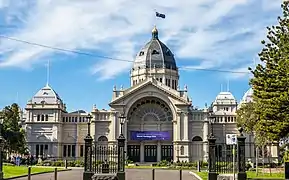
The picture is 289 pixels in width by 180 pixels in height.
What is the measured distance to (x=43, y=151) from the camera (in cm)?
8606

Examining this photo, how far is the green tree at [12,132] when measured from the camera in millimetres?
73344

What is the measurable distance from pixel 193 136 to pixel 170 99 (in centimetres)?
754

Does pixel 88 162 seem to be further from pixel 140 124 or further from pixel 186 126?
pixel 140 124

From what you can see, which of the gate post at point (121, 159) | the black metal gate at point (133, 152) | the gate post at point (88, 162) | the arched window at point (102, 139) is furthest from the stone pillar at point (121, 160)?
the black metal gate at point (133, 152)

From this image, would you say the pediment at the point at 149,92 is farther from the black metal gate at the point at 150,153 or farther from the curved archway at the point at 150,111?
the black metal gate at the point at 150,153

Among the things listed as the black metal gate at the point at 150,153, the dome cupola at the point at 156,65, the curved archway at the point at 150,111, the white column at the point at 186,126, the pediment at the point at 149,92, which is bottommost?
the black metal gate at the point at 150,153

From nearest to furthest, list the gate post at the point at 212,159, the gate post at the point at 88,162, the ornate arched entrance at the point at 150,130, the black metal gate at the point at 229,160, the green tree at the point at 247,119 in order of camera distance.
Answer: the black metal gate at the point at 229,160, the gate post at the point at 212,159, the gate post at the point at 88,162, the green tree at the point at 247,119, the ornate arched entrance at the point at 150,130

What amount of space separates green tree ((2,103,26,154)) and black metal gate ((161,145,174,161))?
23.9m

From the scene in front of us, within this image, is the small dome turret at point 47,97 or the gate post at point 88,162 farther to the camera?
the small dome turret at point 47,97

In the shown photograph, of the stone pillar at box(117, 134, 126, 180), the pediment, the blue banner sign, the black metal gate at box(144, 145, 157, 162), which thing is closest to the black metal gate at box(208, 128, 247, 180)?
the stone pillar at box(117, 134, 126, 180)

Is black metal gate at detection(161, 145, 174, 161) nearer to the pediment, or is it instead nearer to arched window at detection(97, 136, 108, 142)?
the pediment

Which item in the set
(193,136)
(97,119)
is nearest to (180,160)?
(193,136)

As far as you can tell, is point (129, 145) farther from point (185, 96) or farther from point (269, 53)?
point (269, 53)

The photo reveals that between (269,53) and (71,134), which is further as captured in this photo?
(71,134)
